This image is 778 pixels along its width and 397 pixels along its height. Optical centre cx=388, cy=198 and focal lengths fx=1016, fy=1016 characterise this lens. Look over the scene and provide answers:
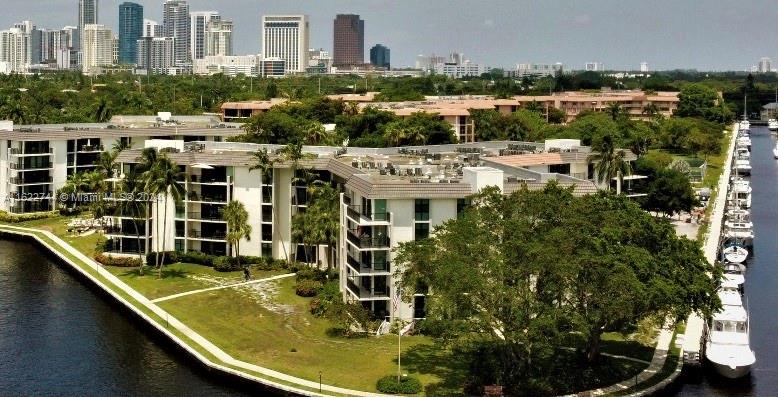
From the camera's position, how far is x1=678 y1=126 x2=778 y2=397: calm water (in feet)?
202

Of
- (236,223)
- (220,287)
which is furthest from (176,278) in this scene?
(236,223)

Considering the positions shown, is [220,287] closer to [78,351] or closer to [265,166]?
[265,166]

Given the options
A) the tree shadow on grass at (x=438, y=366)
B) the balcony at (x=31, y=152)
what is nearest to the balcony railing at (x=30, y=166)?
the balcony at (x=31, y=152)

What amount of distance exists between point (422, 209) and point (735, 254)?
4220 centimetres

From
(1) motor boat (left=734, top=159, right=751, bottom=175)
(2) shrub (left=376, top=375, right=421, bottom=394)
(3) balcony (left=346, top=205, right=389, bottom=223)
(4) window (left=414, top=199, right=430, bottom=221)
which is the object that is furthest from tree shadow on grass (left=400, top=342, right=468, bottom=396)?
(1) motor boat (left=734, top=159, right=751, bottom=175)

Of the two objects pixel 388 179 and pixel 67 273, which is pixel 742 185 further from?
pixel 67 273

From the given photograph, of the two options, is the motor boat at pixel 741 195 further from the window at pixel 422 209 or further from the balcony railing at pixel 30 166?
the balcony railing at pixel 30 166

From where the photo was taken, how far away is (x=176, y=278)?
287 feet

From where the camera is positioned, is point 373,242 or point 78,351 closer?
point 78,351

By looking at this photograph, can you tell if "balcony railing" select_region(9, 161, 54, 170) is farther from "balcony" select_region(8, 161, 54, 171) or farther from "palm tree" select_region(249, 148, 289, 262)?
"palm tree" select_region(249, 148, 289, 262)

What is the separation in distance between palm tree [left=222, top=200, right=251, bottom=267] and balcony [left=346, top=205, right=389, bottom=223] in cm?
1714

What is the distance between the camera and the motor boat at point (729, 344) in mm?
63281

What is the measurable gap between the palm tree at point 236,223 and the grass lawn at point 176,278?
2.93 m

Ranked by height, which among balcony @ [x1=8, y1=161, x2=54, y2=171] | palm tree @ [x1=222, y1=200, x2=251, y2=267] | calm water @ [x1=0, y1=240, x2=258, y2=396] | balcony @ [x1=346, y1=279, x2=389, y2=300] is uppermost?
balcony @ [x1=8, y1=161, x2=54, y2=171]
